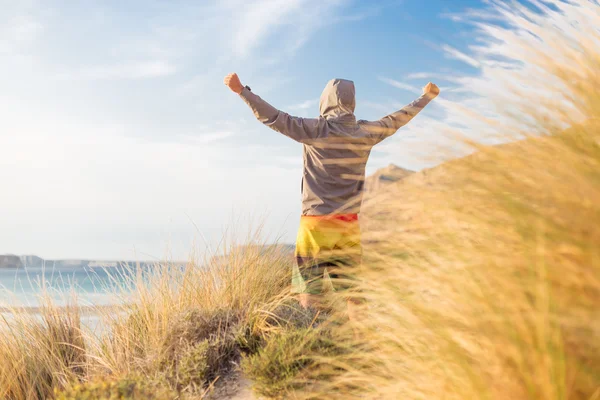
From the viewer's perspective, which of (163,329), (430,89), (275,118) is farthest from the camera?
(430,89)

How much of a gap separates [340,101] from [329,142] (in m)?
0.38

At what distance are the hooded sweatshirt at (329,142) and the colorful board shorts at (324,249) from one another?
9 cm

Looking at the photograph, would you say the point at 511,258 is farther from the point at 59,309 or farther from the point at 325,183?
the point at 59,309

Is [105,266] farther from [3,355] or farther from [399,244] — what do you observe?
[399,244]

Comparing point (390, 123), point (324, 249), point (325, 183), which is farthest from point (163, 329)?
point (390, 123)

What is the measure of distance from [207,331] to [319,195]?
1.42m

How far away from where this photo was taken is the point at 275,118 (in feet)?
14.5

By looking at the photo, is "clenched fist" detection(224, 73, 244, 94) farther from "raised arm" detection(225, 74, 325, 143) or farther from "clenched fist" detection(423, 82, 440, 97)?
"clenched fist" detection(423, 82, 440, 97)

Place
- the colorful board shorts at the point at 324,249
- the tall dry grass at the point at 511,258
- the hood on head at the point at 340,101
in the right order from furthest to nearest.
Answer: the hood on head at the point at 340,101
the colorful board shorts at the point at 324,249
the tall dry grass at the point at 511,258

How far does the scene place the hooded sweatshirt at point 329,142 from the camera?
4410 millimetres

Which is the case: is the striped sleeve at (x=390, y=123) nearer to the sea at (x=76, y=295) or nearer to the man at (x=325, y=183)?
the man at (x=325, y=183)

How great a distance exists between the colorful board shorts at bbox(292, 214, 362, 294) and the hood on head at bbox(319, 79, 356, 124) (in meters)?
0.85

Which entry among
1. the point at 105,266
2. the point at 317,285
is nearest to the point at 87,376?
the point at 105,266

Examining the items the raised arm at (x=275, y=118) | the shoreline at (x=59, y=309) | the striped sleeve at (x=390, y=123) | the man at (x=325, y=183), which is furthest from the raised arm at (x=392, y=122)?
the shoreline at (x=59, y=309)
